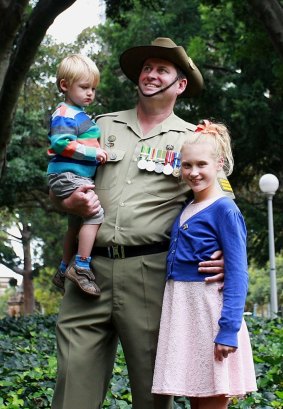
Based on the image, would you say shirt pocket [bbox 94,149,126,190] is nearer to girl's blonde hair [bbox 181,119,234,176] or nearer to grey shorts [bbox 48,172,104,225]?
grey shorts [bbox 48,172,104,225]

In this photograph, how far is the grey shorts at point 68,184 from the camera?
12.2 feet

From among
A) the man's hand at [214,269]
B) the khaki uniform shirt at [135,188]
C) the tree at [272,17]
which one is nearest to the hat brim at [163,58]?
the khaki uniform shirt at [135,188]

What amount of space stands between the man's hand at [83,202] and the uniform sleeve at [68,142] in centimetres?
16

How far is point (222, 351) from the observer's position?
328 cm

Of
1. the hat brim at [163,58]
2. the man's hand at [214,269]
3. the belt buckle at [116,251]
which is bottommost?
the man's hand at [214,269]

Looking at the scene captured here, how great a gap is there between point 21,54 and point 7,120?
92 centimetres

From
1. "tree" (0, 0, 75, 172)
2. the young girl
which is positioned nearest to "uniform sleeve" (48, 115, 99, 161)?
the young girl

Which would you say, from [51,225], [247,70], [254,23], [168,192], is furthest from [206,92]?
[168,192]

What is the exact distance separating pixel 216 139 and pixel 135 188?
18.2 inches

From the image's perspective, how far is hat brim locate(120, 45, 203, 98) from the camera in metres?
3.88

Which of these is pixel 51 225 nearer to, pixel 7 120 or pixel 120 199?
pixel 7 120

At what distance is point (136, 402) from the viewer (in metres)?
3.69

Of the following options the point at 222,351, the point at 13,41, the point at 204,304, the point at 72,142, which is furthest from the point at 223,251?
the point at 13,41

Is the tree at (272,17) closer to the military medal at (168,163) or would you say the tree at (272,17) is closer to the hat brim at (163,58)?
the hat brim at (163,58)
